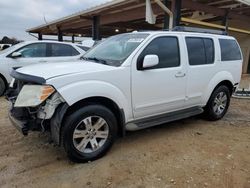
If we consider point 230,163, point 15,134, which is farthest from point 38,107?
point 230,163

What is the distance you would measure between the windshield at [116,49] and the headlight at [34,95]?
1.11 m

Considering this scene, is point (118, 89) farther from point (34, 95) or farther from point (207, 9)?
point (207, 9)

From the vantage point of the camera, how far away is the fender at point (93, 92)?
325cm

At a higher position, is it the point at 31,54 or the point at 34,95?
the point at 31,54

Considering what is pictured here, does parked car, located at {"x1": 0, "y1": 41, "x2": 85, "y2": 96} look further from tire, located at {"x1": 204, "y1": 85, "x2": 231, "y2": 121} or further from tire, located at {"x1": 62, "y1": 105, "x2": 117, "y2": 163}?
tire, located at {"x1": 62, "y1": 105, "x2": 117, "y2": 163}

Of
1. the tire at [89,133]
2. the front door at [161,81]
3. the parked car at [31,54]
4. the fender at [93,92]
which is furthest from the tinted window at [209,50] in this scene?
the parked car at [31,54]

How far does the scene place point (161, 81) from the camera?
424 centimetres

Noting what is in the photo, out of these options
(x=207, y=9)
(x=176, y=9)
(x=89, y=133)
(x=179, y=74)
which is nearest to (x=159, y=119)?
(x=179, y=74)

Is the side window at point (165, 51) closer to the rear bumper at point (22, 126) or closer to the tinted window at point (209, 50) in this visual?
the tinted window at point (209, 50)

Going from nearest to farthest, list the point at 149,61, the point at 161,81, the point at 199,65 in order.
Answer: the point at 149,61, the point at 161,81, the point at 199,65

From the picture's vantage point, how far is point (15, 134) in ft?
15.0

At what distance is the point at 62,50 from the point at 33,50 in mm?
919

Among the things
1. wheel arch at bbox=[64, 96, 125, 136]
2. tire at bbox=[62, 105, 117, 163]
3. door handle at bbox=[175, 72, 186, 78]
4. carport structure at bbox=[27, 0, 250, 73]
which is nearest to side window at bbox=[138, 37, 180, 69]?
door handle at bbox=[175, 72, 186, 78]

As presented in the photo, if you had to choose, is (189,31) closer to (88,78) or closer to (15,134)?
(88,78)
